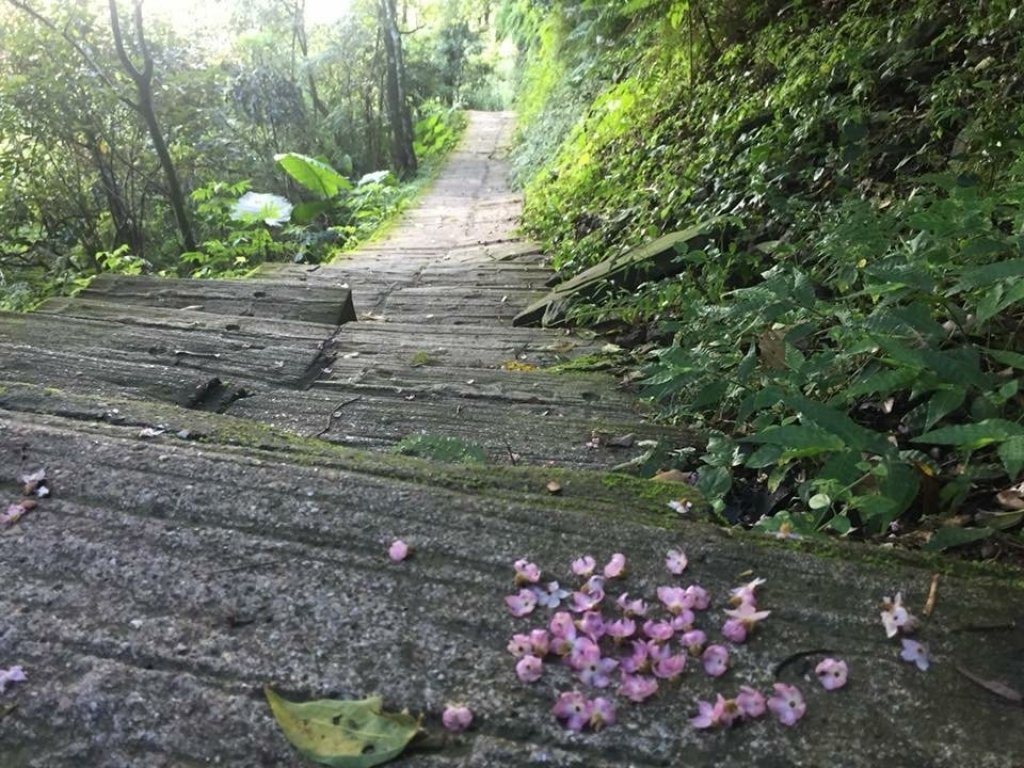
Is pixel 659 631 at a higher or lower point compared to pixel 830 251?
lower

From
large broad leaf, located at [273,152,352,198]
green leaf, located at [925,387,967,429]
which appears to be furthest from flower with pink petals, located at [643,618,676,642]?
large broad leaf, located at [273,152,352,198]

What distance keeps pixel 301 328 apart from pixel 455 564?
2.77 meters

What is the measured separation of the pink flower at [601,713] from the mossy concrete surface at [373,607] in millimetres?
16

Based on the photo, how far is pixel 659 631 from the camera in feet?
3.84

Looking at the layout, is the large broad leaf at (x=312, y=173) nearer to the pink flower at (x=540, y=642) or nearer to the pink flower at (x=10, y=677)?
the pink flower at (x=10, y=677)

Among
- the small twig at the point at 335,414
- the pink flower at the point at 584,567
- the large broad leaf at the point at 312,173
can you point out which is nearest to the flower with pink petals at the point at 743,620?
the pink flower at the point at 584,567

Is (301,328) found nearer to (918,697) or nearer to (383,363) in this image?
(383,363)

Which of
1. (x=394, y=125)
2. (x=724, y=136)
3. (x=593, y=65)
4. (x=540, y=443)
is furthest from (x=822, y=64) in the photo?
(x=394, y=125)

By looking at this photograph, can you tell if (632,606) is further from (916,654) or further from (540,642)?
(916,654)

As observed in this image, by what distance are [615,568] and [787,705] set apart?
340 mm

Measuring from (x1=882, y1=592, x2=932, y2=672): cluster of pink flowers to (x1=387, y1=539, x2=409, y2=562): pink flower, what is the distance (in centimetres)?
72

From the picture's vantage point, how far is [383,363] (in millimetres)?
3498

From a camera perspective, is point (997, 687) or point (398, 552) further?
point (398, 552)

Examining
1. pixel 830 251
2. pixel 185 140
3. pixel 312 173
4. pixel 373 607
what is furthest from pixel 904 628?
pixel 312 173
